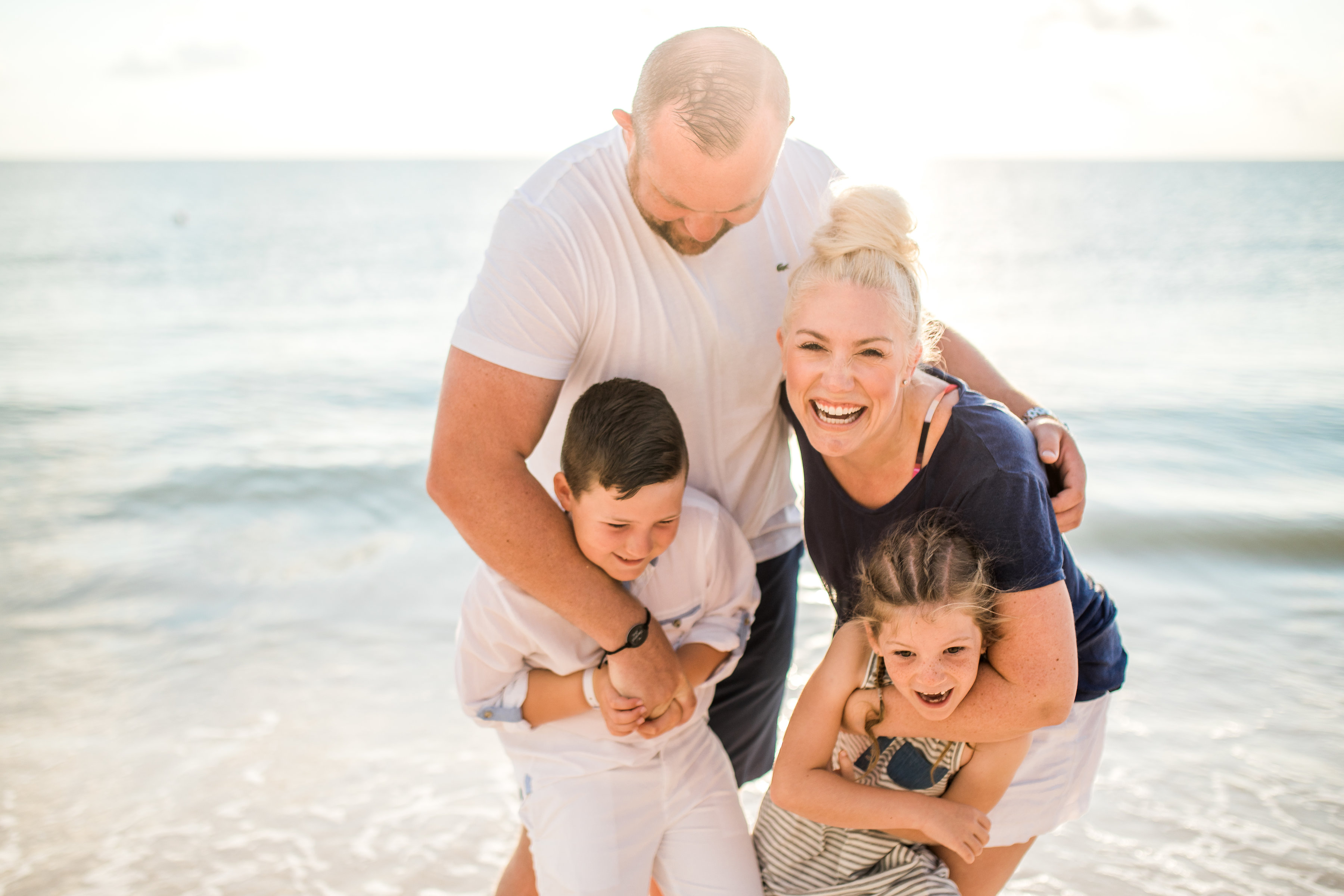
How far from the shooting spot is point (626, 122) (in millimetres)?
2037

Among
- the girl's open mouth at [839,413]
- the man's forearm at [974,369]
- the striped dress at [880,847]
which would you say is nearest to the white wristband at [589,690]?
the striped dress at [880,847]

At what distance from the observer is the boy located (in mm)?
2057

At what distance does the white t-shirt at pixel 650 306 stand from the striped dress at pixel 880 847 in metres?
0.75

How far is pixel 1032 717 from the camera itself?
5.98 ft

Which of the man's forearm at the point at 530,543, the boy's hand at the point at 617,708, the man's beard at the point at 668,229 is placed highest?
the man's beard at the point at 668,229

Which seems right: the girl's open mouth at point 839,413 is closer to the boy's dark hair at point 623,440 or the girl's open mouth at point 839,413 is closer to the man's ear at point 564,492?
the boy's dark hair at point 623,440

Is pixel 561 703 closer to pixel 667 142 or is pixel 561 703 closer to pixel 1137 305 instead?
pixel 667 142

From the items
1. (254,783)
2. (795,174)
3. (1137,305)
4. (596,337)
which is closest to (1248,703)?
(795,174)

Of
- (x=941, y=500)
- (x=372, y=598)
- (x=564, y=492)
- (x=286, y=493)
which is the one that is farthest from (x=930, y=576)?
(x=286, y=493)

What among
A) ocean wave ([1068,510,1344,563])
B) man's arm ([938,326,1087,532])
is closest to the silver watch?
man's arm ([938,326,1087,532])

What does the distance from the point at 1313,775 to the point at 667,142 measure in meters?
3.63

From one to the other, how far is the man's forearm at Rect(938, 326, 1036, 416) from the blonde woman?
294 millimetres

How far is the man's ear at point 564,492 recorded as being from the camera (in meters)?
2.17

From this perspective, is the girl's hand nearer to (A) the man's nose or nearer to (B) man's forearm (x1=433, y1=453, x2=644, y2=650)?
(B) man's forearm (x1=433, y1=453, x2=644, y2=650)
